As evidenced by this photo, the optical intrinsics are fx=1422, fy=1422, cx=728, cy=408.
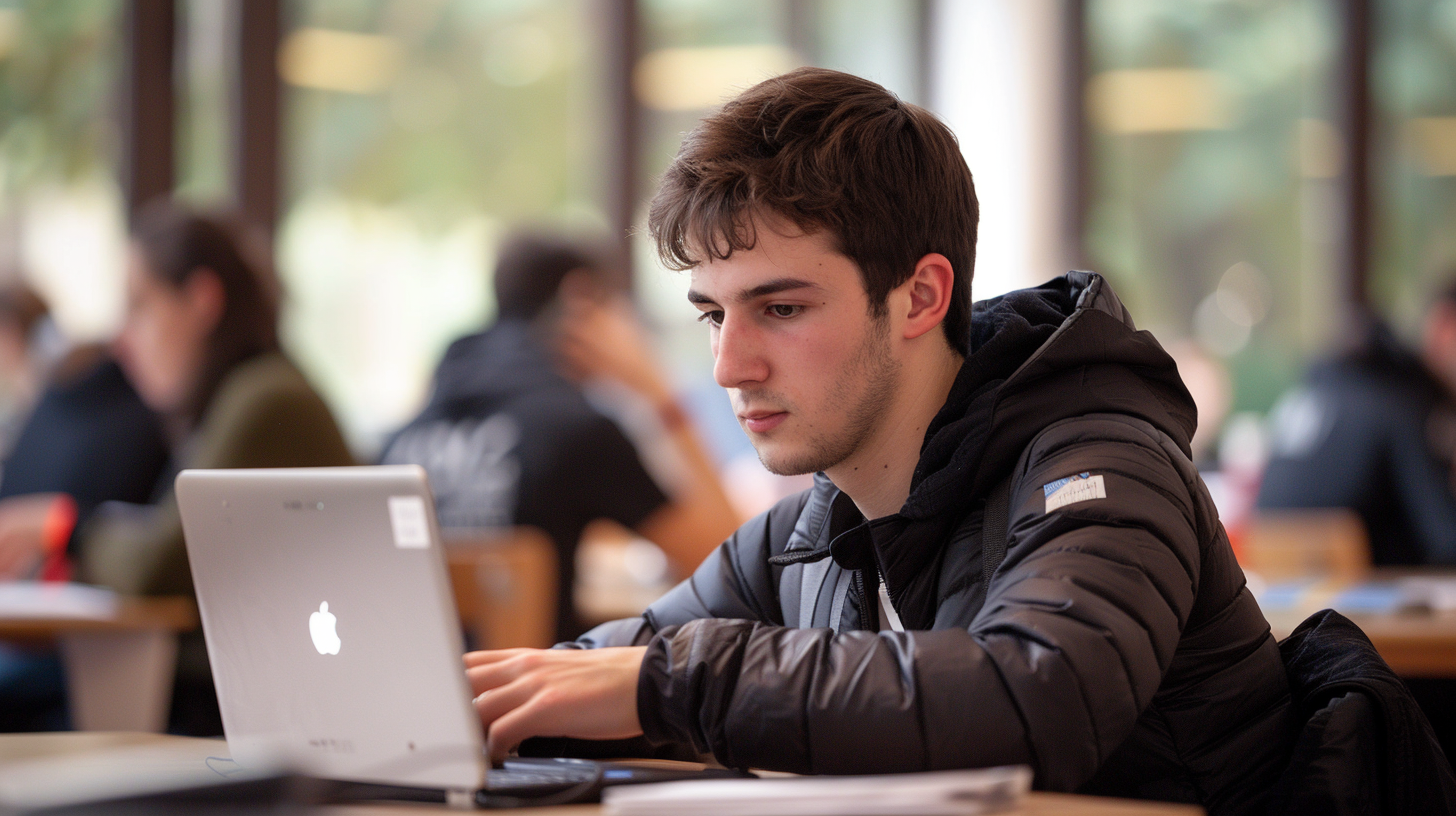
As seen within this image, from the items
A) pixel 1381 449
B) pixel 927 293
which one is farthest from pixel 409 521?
Result: pixel 1381 449

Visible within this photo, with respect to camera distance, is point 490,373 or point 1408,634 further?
point 490,373

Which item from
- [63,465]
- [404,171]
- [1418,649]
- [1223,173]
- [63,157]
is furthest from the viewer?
[1223,173]

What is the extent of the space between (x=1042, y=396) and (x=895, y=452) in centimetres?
19

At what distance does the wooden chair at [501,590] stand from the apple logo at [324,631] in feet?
4.49

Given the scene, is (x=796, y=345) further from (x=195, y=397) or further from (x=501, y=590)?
(x=195, y=397)

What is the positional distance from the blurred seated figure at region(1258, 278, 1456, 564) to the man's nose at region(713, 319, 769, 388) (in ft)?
10.2

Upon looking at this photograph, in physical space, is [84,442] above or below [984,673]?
below

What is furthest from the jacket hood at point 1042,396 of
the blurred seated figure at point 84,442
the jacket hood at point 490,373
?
the blurred seated figure at point 84,442

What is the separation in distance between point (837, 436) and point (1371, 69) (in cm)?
596

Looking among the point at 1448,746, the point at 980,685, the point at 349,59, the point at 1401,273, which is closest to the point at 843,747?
the point at 980,685

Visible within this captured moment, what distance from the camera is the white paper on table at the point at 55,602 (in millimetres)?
2398

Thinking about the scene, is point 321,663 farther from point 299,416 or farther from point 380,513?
point 299,416

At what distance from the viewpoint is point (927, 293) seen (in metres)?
1.39

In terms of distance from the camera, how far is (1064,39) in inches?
247
